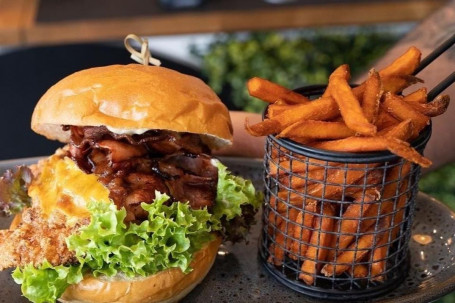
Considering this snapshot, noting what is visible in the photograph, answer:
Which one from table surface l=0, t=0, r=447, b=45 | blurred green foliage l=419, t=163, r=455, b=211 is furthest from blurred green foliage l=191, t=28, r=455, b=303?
blurred green foliage l=419, t=163, r=455, b=211

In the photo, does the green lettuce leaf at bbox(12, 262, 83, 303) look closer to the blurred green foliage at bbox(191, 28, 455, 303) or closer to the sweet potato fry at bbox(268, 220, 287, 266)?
the sweet potato fry at bbox(268, 220, 287, 266)

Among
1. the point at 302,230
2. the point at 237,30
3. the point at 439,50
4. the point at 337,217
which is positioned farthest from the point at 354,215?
the point at 237,30

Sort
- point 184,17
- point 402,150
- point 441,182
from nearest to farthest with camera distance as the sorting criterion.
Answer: point 402,150 → point 441,182 → point 184,17

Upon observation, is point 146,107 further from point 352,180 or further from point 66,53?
point 66,53

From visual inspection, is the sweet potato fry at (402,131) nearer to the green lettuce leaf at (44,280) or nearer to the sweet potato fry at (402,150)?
the sweet potato fry at (402,150)

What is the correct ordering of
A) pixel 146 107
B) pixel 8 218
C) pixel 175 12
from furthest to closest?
pixel 175 12 → pixel 8 218 → pixel 146 107

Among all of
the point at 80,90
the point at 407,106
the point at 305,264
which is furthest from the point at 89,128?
the point at 407,106

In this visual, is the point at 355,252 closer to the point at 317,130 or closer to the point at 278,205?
the point at 278,205
